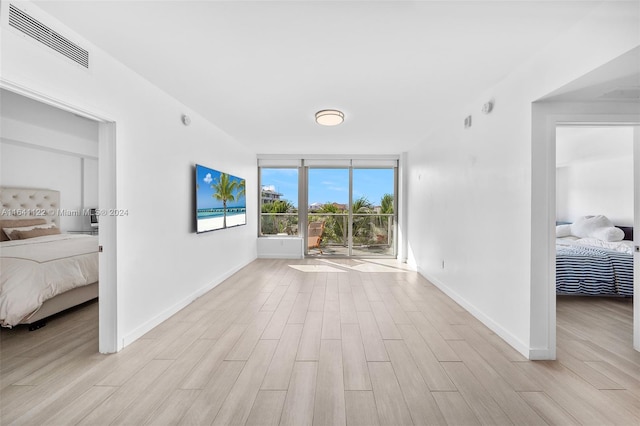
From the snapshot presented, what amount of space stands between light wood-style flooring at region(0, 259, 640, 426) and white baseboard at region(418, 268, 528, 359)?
6 cm

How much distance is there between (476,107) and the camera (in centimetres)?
308

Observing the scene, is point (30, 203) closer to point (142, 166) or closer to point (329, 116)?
point (142, 166)

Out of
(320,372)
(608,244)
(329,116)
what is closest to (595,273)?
(608,244)

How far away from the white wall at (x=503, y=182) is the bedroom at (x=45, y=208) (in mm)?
3967

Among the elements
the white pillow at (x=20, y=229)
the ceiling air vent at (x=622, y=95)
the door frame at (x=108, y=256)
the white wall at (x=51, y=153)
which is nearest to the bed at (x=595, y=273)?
the ceiling air vent at (x=622, y=95)

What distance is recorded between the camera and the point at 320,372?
6.58 feet

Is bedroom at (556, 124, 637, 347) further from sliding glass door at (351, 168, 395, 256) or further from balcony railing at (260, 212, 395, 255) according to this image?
balcony railing at (260, 212, 395, 255)

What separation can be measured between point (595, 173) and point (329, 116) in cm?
487

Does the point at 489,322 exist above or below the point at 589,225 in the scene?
below

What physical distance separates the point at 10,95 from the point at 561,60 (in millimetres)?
5920

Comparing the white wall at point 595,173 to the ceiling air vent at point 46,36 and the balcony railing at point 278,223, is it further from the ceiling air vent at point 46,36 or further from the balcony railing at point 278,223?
the ceiling air vent at point 46,36

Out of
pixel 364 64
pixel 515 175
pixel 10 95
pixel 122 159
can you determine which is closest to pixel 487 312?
pixel 515 175

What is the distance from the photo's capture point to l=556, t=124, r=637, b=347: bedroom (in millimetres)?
3449

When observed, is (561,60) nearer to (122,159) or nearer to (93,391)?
(122,159)
